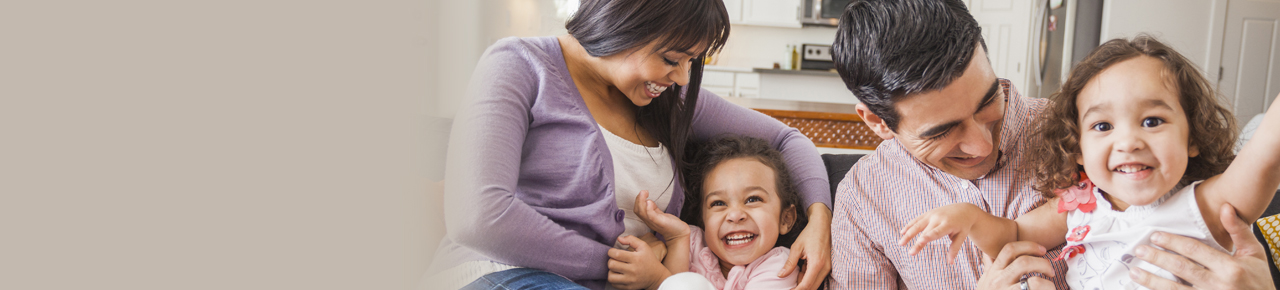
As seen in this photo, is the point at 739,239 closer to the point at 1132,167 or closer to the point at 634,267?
the point at 634,267

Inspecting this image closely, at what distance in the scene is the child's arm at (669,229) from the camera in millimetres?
1228

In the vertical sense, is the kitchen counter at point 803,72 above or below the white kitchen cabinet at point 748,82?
above

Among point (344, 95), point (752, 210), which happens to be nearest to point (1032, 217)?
point (752, 210)

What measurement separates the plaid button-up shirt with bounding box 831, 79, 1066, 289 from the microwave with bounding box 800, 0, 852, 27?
470cm

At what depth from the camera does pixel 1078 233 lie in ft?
3.11

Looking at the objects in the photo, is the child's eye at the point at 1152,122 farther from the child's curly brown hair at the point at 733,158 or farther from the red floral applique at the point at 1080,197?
the child's curly brown hair at the point at 733,158

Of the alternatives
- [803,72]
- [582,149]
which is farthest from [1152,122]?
[803,72]

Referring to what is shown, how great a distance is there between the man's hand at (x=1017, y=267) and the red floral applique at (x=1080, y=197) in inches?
2.9

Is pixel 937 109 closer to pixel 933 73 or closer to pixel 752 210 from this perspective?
pixel 933 73

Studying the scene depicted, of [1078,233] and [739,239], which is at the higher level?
[1078,233]

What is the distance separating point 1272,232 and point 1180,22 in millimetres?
3806

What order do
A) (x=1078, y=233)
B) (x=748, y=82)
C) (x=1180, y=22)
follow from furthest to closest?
(x=748, y=82), (x=1180, y=22), (x=1078, y=233)

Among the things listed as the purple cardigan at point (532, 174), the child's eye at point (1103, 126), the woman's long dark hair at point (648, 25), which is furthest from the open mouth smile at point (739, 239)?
the child's eye at point (1103, 126)

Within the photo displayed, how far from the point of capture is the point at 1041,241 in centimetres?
104
